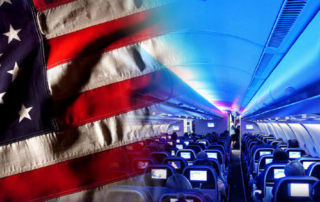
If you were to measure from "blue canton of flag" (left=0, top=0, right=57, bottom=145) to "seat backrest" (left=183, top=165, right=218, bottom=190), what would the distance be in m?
4.73

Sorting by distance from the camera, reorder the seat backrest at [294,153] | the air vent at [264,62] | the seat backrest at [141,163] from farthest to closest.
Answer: the seat backrest at [294,153] → the air vent at [264,62] → the seat backrest at [141,163]

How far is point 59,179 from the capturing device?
7.46 feet

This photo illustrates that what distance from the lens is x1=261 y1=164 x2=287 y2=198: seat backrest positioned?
22.6ft

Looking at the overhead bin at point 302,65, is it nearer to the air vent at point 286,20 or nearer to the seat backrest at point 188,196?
the air vent at point 286,20

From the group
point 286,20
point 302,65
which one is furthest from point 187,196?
point 286,20

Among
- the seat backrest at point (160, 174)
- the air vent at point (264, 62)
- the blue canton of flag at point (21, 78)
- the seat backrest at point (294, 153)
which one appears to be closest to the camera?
the blue canton of flag at point (21, 78)

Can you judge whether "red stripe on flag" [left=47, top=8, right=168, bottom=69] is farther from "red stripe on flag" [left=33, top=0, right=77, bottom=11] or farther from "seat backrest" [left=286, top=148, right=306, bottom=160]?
"seat backrest" [left=286, top=148, right=306, bottom=160]

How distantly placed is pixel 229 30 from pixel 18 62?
7.80ft

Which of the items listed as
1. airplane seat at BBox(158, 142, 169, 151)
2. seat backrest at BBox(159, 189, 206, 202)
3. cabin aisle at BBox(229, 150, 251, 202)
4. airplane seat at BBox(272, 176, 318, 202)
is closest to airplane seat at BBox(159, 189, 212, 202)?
seat backrest at BBox(159, 189, 206, 202)

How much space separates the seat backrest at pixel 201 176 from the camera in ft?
21.5

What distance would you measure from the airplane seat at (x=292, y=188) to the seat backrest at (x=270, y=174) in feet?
5.09

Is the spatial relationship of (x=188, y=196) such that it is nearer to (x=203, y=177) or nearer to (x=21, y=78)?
(x=203, y=177)

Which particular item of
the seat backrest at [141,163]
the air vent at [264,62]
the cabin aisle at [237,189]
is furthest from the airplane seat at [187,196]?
the cabin aisle at [237,189]

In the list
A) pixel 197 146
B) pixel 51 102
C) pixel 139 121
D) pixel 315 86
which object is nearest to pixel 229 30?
pixel 315 86
